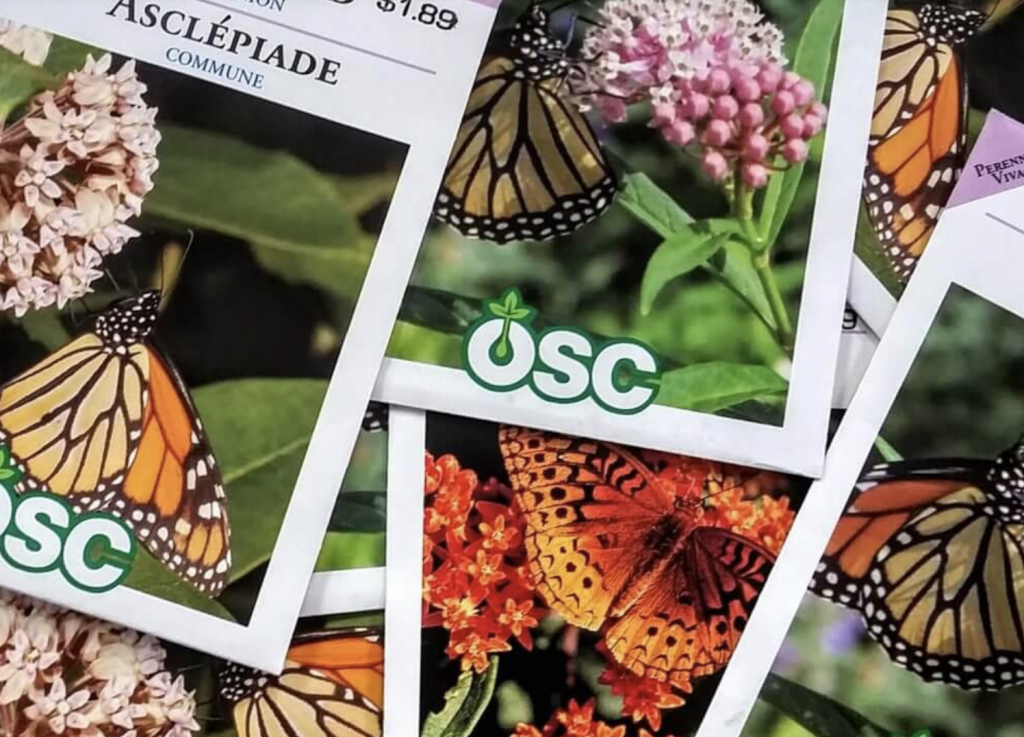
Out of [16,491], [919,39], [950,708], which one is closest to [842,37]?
[919,39]

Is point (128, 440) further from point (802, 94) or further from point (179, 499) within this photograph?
point (802, 94)

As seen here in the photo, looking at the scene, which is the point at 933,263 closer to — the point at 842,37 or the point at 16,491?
the point at 842,37

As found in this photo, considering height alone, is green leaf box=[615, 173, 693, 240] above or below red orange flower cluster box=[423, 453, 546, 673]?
above

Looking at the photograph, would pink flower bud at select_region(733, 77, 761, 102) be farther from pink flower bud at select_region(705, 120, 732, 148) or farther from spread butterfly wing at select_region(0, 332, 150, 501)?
spread butterfly wing at select_region(0, 332, 150, 501)

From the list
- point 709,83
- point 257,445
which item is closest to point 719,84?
point 709,83

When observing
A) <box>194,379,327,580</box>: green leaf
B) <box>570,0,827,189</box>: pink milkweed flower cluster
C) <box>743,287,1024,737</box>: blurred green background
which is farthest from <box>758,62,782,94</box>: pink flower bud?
<box>194,379,327,580</box>: green leaf

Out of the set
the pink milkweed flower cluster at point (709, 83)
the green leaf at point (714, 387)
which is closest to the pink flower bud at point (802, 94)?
the pink milkweed flower cluster at point (709, 83)

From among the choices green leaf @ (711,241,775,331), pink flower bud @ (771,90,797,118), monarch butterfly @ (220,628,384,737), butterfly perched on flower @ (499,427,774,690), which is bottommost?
monarch butterfly @ (220,628,384,737)
